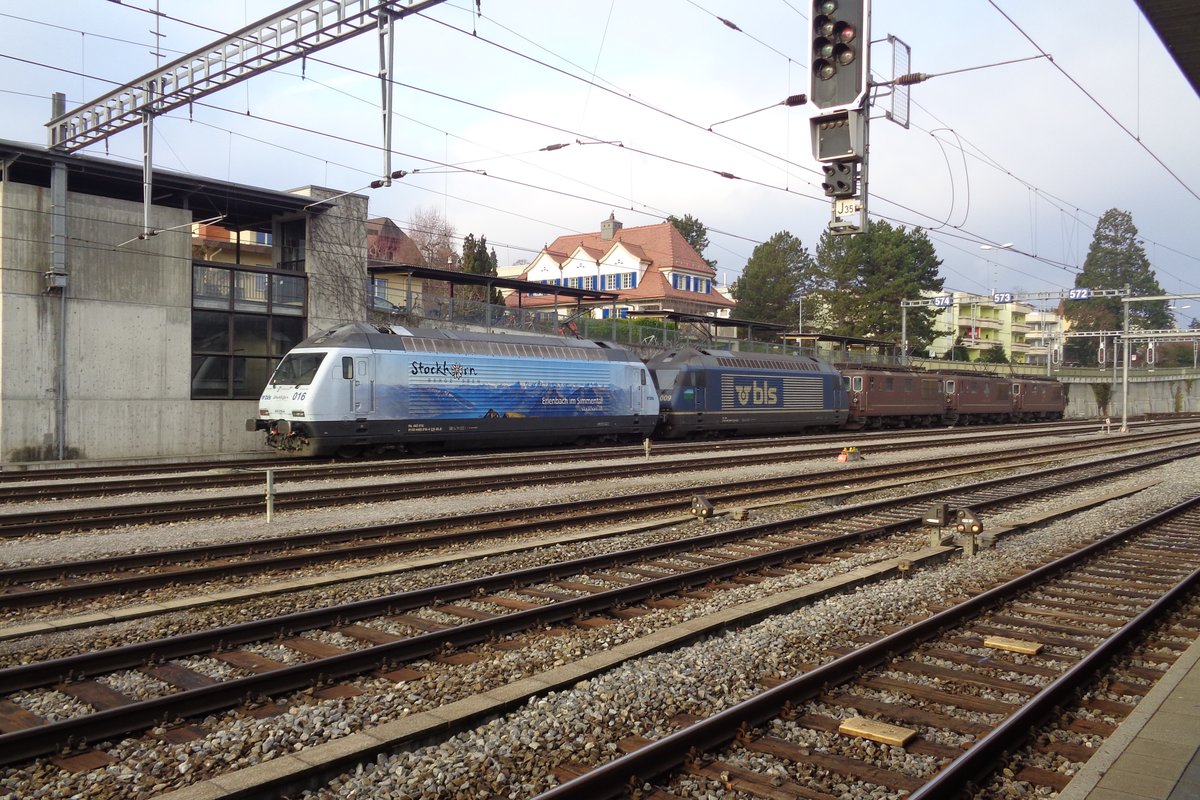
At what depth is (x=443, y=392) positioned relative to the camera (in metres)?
23.8

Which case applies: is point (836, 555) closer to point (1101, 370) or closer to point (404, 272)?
→ point (404, 272)

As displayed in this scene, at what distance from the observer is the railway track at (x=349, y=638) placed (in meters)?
5.66

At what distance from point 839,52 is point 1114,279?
4820 inches

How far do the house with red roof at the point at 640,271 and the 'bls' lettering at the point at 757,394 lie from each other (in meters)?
29.9

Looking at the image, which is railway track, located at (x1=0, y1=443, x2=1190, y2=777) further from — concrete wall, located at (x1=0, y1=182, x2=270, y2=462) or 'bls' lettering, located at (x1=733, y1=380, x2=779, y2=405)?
'bls' lettering, located at (x1=733, y1=380, x2=779, y2=405)

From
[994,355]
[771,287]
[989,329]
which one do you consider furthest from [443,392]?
[989,329]

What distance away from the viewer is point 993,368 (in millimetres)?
68000

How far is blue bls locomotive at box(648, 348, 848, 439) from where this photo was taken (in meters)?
31.8

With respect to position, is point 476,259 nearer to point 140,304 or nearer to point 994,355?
point 140,304

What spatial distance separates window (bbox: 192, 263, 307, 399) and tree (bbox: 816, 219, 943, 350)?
50.2 m

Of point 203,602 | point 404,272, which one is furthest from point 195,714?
point 404,272

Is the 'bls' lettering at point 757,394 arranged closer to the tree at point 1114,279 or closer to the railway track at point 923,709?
the railway track at point 923,709

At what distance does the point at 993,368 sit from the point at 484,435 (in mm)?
53838

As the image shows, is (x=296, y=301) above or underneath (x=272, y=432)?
above
